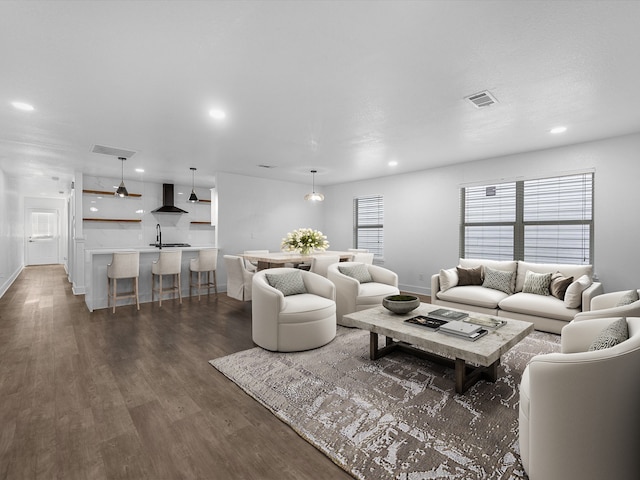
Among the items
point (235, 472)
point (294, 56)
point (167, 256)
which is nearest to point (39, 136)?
point (167, 256)

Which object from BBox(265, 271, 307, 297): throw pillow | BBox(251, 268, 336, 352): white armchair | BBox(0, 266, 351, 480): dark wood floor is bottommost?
BBox(0, 266, 351, 480): dark wood floor

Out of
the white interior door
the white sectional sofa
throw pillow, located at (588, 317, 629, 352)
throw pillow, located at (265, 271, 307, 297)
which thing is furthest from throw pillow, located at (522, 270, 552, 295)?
the white interior door

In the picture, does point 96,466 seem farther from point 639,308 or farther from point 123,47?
point 639,308

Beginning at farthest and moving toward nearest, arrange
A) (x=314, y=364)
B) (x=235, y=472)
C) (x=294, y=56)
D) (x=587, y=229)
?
(x=587, y=229), (x=314, y=364), (x=294, y=56), (x=235, y=472)

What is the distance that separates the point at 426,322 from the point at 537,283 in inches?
94.0

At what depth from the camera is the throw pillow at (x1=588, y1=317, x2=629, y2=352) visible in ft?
5.22

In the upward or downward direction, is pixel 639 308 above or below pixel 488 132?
below

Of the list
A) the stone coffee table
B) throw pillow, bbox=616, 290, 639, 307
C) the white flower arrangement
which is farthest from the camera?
the white flower arrangement

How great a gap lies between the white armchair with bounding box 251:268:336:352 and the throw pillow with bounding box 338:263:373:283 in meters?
1.09

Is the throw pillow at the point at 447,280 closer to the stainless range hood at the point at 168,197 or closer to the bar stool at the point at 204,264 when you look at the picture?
the bar stool at the point at 204,264

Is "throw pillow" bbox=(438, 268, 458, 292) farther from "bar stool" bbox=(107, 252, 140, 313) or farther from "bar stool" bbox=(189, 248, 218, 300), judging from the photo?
"bar stool" bbox=(107, 252, 140, 313)

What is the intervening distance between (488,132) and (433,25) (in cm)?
262

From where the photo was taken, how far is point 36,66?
7.97ft

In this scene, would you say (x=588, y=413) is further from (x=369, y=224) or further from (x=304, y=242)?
(x=369, y=224)
